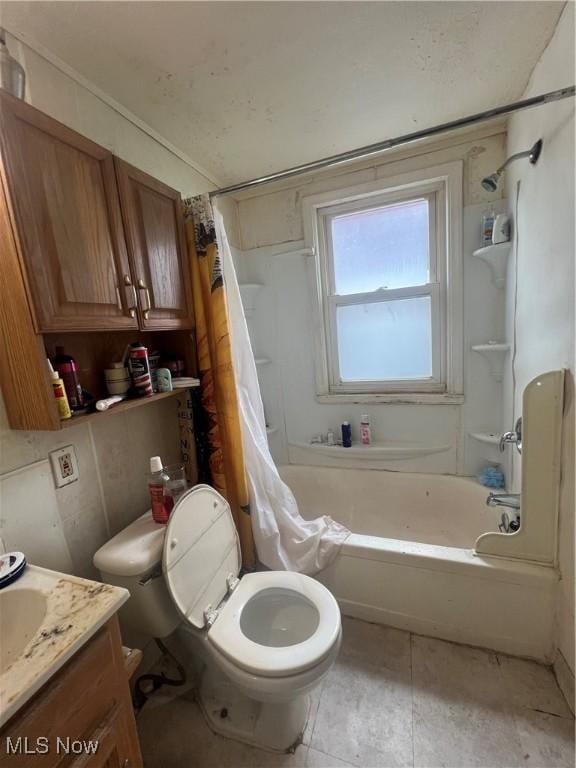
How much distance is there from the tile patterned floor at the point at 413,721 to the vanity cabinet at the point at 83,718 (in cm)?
42

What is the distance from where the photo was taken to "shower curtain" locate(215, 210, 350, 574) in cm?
144

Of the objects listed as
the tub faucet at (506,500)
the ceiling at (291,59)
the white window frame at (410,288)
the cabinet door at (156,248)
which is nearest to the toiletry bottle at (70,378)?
the cabinet door at (156,248)

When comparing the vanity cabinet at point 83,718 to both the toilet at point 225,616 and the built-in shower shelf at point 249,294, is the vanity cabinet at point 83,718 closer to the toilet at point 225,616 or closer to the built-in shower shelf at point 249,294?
the toilet at point 225,616

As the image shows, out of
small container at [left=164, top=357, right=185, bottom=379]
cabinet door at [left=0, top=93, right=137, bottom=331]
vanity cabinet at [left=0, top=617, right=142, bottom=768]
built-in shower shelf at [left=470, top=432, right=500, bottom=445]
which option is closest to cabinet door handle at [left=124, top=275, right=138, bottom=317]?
cabinet door at [left=0, top=93, right=137, bottom=331]

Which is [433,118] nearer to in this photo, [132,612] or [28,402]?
[28,402]

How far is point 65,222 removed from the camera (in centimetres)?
90

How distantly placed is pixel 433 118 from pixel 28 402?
2.06m

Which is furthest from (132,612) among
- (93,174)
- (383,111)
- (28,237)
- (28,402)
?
(383,111)

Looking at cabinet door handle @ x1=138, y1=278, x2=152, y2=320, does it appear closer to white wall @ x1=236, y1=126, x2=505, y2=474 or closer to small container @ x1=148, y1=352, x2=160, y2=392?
small container @ x1=148, y1=352, x2=160, y2=392

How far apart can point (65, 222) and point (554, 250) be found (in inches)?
61.9

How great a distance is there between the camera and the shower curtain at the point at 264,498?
4.72 feet

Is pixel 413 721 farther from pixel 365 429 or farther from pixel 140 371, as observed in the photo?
pixel 140 371

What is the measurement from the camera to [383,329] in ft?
6.98

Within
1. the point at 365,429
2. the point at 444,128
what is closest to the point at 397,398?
the point at 365,429
